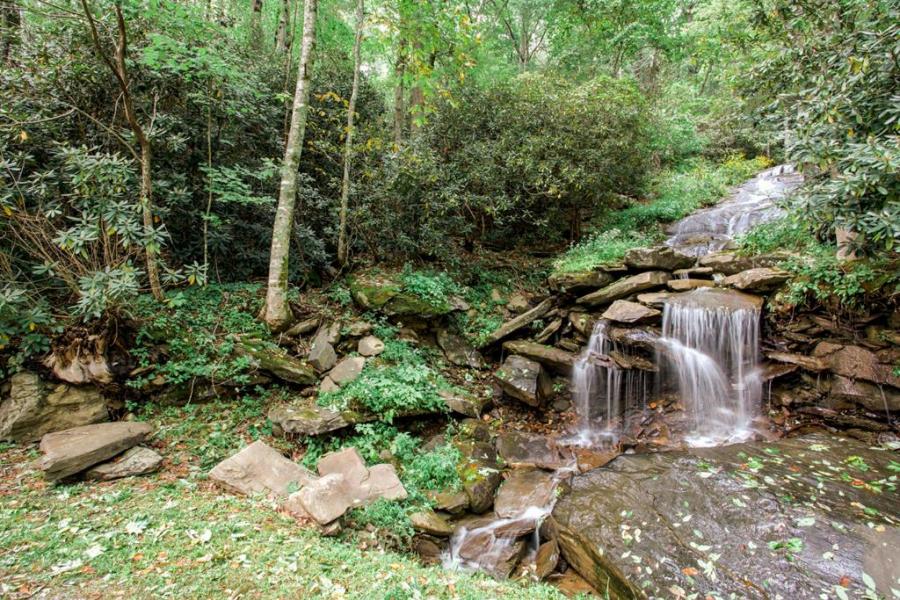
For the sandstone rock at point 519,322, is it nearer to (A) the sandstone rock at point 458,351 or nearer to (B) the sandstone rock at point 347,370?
(A) the sandstone rock at point 458,351

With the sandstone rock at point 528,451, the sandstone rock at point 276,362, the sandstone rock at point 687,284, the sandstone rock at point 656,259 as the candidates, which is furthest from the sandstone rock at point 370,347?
the sandstone rock at point 687,284

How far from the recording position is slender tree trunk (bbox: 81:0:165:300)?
5.31m

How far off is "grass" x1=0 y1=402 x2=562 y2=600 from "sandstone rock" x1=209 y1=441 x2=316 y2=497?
0.55 ft

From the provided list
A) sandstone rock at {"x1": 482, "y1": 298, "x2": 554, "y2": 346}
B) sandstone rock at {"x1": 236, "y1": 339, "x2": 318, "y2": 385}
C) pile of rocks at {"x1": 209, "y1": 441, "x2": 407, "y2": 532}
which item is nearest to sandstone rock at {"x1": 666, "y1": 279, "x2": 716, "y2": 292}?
sandstone rock at {"x1": 482, "y1": 298, "x2": 554, "y2": 346}

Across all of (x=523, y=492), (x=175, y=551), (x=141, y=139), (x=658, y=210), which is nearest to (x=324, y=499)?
(x=175, y=551)

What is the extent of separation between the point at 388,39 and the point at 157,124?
160 inches

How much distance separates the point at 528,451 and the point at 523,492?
0.95 metres

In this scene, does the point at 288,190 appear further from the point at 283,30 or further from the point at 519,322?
the point at 283,30

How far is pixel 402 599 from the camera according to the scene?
3.21m

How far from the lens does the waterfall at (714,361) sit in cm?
687

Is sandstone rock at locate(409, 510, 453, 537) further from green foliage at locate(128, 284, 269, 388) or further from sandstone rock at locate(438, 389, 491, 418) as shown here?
green foliage at locate(128, 284, 269, 388)

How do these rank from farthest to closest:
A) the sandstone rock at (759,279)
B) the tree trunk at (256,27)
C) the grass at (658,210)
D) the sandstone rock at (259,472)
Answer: the tree trunk at (256,27) < the grass at (658,210) < the sandstone rock at (759,279) < the sandstone rock at (259,472)

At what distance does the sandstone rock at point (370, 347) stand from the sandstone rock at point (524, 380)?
226 cm

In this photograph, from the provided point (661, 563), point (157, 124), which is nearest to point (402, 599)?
point (661, 563)
